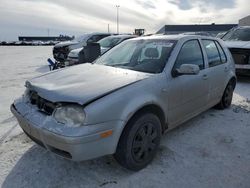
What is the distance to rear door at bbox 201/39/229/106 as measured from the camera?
4.38 m

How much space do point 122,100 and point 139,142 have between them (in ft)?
2.08

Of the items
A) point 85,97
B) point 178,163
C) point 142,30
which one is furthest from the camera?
point 142,30

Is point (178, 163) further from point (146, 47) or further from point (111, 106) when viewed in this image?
point (146, 47)

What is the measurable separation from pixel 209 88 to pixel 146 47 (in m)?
1.36

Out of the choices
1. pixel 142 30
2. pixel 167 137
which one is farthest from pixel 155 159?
pixel 142 30

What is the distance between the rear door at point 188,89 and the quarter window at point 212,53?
26 centimetres

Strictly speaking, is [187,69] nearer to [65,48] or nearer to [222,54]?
[222,54]

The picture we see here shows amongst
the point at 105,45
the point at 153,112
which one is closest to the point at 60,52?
the point at 105,45

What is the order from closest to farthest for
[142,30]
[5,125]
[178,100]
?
[178,100], [5,125], [142,30]

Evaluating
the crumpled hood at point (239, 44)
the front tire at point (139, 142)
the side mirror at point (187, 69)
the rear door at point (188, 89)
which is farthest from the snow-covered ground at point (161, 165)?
the crumpled hood at point (239, 44)

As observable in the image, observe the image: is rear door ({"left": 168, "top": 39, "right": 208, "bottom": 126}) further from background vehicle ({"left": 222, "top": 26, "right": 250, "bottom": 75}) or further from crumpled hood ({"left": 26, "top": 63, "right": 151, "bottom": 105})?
background vehicle ({"left": 222, "top": 26, "right": 250, "bottom": 75})

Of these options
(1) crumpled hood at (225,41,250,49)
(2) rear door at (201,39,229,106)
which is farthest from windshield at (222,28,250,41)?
(2) rear door at (201,39,229,106)

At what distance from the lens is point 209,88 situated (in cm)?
→ 432

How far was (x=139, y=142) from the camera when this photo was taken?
2.97m
